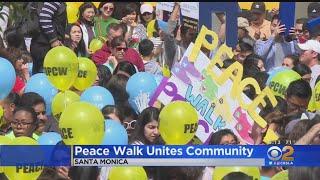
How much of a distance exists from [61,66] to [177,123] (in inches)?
36.8

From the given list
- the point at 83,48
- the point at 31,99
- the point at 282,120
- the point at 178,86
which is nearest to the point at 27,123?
the point at 31,99

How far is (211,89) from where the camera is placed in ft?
19.9

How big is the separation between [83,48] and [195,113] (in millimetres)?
961

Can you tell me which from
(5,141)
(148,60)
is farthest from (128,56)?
(5,141)

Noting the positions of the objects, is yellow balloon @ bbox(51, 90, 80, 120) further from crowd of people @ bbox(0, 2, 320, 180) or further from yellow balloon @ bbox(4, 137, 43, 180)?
yellow balloon @ bbox(4, 137, 43, 180)

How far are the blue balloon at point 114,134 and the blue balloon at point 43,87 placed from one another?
1.52 feet

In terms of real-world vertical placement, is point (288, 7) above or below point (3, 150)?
above

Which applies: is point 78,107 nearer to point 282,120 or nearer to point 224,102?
point 224,102

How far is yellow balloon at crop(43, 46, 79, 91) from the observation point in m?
5.94

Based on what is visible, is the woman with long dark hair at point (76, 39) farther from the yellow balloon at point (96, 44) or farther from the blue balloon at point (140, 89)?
the blue balloon at point (140, 89)

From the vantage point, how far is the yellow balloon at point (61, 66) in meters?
5.94

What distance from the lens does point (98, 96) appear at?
5.95 m

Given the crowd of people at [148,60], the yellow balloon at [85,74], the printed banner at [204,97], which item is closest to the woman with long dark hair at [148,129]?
the crowd of people at [148,60]

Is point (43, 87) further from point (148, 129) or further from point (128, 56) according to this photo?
point (148, 129)
